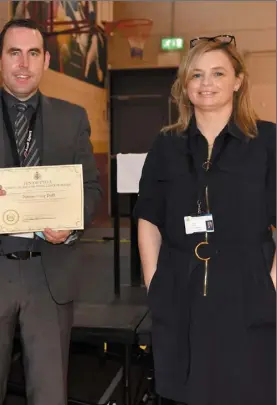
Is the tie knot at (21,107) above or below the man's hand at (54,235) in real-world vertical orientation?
above

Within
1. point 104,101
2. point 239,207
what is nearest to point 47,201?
point 239,207

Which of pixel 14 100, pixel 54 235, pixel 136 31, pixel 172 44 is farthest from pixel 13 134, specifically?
pixel 172 44

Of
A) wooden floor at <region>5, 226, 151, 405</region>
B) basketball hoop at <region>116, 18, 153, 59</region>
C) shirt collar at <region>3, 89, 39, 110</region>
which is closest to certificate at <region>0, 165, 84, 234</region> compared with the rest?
shirt collar at <region>3, 89, 39, 110</region>

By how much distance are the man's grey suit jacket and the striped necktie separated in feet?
0.09

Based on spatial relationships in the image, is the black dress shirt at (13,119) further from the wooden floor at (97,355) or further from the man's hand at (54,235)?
the wooden floor at (97,355)

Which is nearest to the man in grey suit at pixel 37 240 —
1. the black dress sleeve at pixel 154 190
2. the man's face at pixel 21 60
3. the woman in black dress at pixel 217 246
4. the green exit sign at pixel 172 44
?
the man's face at pixel 21 60

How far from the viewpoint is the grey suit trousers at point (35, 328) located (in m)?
1.68

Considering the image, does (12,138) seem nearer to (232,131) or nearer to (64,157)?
(64,157)

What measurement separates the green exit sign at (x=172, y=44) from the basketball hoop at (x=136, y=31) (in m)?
0.33

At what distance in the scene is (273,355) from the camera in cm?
151

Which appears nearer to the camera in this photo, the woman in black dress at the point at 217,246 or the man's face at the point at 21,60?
the woman in black dress at the point at 217,246

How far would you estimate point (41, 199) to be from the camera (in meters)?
1.66

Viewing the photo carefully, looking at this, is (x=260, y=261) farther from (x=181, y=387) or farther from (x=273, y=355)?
(x=181, y=387)

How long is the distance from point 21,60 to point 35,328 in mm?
919
